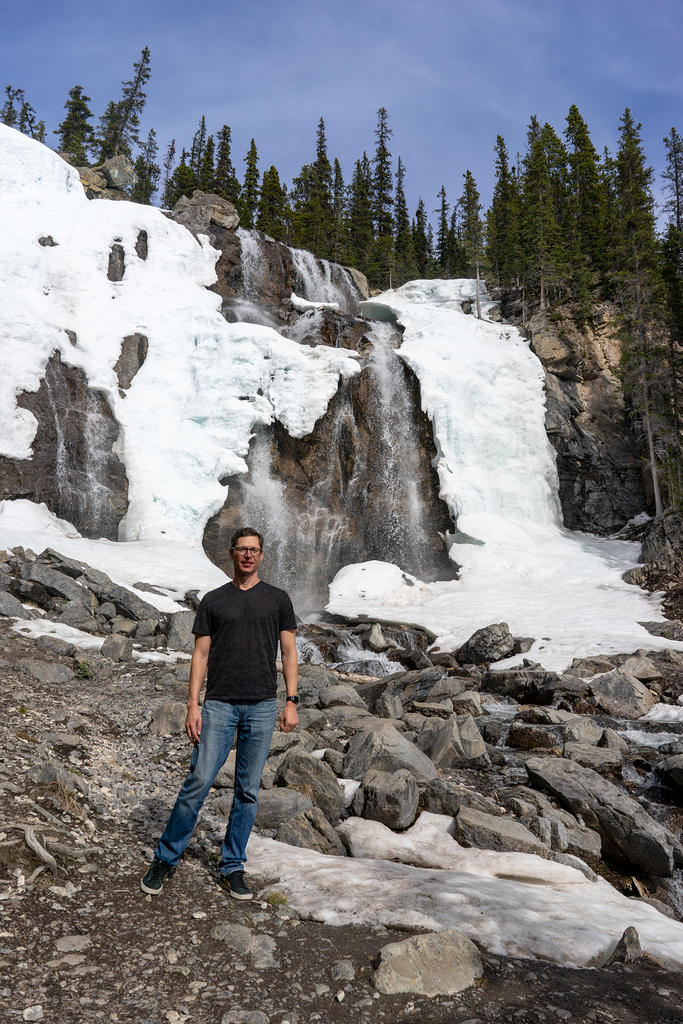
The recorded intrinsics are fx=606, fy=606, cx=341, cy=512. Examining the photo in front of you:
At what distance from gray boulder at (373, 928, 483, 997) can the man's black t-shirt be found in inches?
65.8

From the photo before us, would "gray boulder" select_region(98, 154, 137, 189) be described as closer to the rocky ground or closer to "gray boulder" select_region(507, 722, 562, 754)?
"gray boulder" select_region(507, 722, 562, 754)

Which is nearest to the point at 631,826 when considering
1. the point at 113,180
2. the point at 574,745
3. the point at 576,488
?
the point at 574,745

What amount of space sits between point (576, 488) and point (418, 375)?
866cm

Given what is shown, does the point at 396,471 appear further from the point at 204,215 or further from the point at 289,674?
the point at 289,674

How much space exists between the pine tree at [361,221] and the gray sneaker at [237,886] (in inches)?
2180

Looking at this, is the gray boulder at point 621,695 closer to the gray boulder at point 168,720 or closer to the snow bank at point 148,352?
the gray boulder at point 168,720

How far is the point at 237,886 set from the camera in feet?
12.9

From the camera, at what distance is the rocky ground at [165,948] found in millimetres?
2727

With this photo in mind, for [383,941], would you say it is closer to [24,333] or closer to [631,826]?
[631,826]

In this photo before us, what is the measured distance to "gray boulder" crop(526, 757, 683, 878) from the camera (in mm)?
6039

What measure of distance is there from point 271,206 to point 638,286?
33276 millimetres

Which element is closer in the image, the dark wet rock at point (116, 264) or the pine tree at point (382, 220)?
the dark wet rock at point (116, 264)

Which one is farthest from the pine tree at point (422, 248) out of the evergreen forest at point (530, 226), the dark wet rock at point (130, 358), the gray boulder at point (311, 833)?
the gray boulder at point (311, 833)

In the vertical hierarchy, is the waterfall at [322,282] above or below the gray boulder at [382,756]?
above
